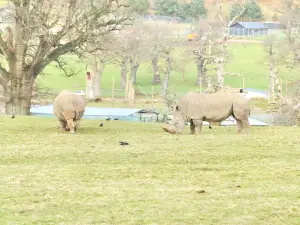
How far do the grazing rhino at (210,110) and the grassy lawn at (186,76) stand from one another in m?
60.6

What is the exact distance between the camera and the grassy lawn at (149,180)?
32.7 feet

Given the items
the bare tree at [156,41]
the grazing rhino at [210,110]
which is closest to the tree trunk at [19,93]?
the grazing rhino at [210,110]

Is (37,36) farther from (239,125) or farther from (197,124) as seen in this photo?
(239,125)

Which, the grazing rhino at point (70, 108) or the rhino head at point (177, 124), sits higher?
the grazing rhino at point (70, 108)

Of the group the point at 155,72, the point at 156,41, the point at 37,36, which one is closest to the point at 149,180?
the point at 37,36

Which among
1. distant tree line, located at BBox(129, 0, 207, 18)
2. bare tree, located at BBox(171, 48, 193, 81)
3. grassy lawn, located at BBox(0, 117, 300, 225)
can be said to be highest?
distant tree line, located at BBox(129, 0, 207, 18)

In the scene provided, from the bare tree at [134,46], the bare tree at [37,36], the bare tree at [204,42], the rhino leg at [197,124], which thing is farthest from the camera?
the bare tree at [204,42]

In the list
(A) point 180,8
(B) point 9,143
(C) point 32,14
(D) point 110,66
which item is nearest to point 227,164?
(B) point 9,143

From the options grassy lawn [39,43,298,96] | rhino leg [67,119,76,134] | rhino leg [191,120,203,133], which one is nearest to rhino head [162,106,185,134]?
rhino leg [191,120,203,133]

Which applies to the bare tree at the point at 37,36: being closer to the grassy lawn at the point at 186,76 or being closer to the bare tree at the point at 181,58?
the grassy lawn at the point at 186,76

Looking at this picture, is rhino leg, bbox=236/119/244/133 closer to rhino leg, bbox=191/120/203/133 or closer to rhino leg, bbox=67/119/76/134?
rhino leg, bbox=191/120/203/133

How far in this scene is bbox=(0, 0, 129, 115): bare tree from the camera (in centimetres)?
3350

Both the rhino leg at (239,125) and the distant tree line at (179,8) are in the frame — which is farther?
the distant tree line at (179,8)

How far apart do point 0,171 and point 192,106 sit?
1117cm
